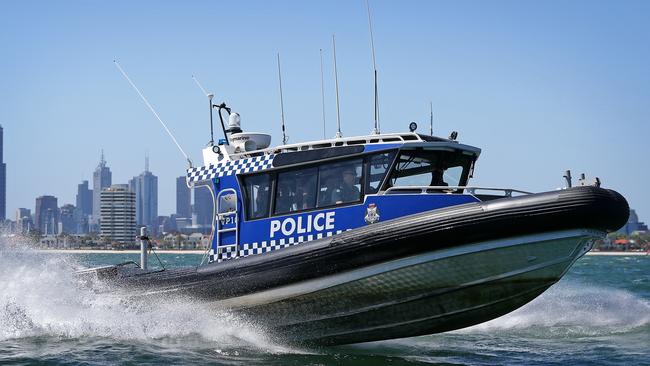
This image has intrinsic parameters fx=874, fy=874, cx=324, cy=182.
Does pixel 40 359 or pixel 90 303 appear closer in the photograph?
pixel 40 359

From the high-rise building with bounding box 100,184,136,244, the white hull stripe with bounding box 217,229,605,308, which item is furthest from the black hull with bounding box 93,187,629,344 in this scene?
the high-rise building with bounding box 100,184,136,244

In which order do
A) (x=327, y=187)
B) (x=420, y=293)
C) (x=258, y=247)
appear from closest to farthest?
1. (x=420, y=293)
2. (x=327, y=187)
3. (x=258, y=247)

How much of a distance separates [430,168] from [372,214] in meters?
1.02

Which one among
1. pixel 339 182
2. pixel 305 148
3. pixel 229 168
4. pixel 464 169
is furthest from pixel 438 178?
pixel 229 168

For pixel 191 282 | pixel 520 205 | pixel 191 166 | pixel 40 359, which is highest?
pixel 191 166

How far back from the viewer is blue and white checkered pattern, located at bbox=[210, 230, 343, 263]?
1028 cm

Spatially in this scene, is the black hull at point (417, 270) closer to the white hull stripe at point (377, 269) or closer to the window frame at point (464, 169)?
the white hull stripe at point (377, 269)

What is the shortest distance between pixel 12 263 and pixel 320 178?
5119mm

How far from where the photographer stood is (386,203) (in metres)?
9.95

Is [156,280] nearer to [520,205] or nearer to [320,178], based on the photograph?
[320,178]

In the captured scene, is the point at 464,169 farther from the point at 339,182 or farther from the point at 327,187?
the point at 327,187

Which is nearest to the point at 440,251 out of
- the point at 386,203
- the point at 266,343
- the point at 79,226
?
the point at 386,203

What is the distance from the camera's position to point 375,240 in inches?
376

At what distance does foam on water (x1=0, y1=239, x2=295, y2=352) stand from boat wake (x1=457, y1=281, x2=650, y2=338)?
14.7ft
